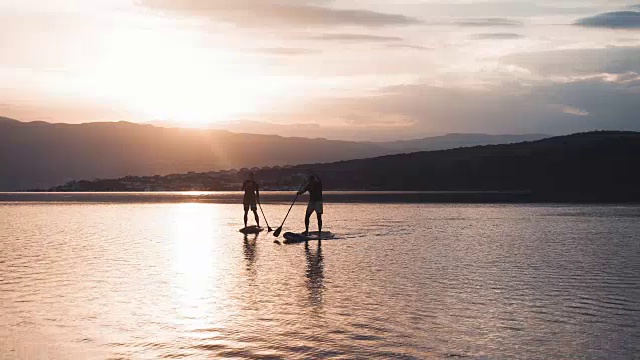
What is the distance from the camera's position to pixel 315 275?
17.8 meters

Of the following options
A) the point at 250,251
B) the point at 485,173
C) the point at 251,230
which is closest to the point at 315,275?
the point at 250,251

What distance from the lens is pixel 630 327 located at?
11.7m

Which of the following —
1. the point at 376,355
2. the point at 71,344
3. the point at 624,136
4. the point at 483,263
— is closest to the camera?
the point at 376,355

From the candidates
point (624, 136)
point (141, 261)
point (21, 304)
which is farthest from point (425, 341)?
point (624, 136)

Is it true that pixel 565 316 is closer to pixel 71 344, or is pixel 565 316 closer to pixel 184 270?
pixel 71 344

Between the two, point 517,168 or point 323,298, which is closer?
point 323,298

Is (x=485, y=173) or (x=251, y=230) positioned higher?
(x=485, y=173)

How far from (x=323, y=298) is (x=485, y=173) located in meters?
127

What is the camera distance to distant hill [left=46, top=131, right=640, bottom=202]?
400 feet

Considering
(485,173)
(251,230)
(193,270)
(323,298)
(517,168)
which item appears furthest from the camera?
(485,173)

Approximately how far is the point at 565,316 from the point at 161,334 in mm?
6642

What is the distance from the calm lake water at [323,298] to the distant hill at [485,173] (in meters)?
91.7

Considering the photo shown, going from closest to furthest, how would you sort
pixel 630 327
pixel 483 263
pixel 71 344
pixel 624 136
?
1. pixel 71 344
2. pixel 630 327
3. pixel 483 263
4. pixel 624 136

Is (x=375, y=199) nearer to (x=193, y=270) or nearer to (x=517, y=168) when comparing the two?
(x=193, y=270)
